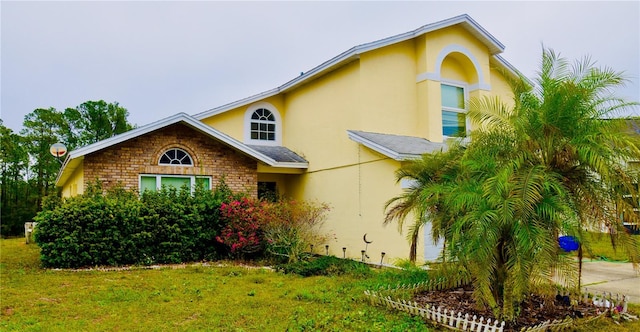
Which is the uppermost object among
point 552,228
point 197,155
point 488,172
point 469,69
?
point 469,69

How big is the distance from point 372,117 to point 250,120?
5.23 m

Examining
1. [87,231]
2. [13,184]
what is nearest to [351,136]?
[87,231]

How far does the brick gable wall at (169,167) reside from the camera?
41.4 feet

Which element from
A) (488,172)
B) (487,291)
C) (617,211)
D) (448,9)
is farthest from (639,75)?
(448,9)

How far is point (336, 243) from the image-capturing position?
14.4 m

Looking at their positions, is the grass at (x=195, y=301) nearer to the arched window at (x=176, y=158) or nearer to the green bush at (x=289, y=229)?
the green bush at (x=289, y=229)

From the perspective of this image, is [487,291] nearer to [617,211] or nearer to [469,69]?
[617,211]

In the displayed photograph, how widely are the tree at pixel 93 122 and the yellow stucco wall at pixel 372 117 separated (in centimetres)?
2299

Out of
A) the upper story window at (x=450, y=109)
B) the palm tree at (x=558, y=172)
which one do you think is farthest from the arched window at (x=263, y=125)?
the palm tree at (x=558, y=172)

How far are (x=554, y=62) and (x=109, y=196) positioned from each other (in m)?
11.0

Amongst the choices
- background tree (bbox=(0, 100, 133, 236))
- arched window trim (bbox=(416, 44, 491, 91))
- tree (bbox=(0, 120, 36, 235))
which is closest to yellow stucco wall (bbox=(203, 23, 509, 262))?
arched window trim (bbox=(416, 44, 491, 91))

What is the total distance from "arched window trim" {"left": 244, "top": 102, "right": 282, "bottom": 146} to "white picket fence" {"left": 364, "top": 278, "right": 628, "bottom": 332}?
997cm

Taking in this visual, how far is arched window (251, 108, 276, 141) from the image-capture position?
55.4 ft

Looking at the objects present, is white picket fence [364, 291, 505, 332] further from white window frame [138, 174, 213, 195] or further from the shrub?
white window frame [138, 174, 213, 195]
